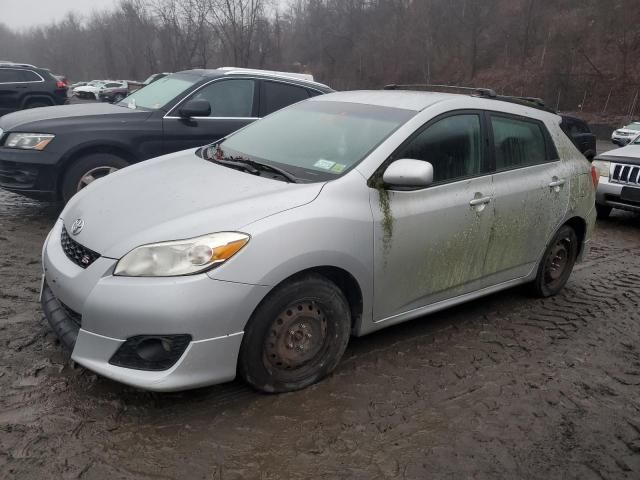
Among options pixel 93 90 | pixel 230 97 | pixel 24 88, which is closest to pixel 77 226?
pixel 230 97

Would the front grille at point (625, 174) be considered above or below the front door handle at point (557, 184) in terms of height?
below

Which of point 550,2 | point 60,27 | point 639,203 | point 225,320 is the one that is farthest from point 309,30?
point 225,320

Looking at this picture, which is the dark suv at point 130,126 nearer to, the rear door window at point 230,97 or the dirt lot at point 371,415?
the rear door window at point 230,97

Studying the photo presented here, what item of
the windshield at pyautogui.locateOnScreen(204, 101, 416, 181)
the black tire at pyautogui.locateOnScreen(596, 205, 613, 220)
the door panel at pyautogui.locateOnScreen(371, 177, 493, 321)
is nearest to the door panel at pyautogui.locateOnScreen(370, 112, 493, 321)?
the door panel at pyautogui.locateOnScreen(371, 177, 493, 321)

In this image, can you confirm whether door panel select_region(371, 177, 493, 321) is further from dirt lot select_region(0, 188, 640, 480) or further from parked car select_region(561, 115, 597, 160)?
parked car select_region(561, 115, 597, 160)

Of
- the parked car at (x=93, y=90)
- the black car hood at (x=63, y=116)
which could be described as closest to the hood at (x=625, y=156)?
the black car hood at (x=63, y=116)

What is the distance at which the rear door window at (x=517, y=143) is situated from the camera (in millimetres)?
4020

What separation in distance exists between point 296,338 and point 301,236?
1.88 ft

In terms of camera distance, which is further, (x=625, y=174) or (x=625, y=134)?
(x=625, y=134)

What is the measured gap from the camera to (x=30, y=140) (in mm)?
5754

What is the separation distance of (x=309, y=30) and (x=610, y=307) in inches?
2827

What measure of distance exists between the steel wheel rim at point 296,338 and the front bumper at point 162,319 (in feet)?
0.75

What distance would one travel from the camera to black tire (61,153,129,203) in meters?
5.81

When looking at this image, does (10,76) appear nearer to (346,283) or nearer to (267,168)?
(267,168)
